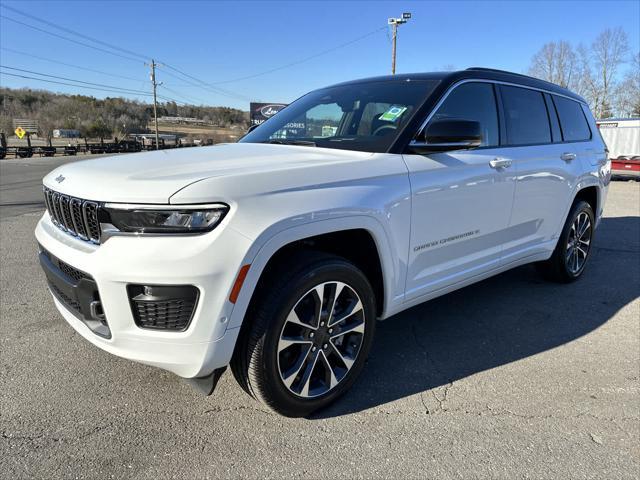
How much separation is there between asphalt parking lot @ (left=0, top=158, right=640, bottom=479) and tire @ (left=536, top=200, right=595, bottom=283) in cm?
83

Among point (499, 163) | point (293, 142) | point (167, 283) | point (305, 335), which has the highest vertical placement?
point (293, 142)

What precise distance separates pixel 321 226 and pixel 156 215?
30.2 inches

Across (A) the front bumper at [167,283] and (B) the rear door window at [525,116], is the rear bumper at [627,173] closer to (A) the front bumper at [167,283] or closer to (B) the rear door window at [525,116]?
(B) the rear door window at [525,116]

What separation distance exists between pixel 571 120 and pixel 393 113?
2.57 meters

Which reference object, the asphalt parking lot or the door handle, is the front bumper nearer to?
the asphalt parking lot

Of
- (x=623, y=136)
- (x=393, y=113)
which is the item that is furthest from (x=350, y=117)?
(x=623, y=136)

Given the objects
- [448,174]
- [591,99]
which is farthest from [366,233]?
[591,99]

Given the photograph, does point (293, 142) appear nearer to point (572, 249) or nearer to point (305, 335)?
point (305, 335)

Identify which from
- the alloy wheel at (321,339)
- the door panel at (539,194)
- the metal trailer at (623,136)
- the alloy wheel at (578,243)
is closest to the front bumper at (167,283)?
the alloy wheel at (321,339)

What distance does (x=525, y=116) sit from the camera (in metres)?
3.76

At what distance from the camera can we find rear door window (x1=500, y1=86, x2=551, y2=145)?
3.54 metres

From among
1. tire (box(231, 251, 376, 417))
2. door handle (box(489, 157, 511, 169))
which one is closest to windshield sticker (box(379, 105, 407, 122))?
door handle (box(489, 157, 511, 169))

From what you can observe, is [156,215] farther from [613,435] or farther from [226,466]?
[613,435]

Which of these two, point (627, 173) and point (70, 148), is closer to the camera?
point (627, 173)
